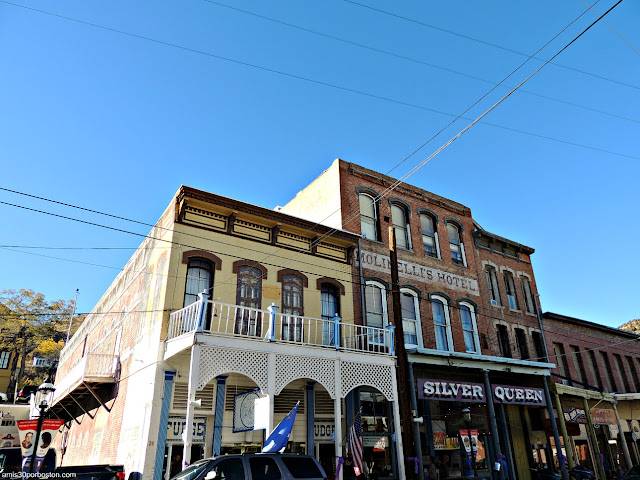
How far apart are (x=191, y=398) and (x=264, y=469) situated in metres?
2.83

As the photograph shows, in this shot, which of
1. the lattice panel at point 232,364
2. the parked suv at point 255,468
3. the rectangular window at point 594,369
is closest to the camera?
the parked suv at point 255,468

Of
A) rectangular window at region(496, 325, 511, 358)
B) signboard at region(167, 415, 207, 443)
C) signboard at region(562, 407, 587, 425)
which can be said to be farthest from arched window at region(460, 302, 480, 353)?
signboard at region(167, 415, 207, 443)

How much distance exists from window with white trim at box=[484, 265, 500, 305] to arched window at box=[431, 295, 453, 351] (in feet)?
12.1

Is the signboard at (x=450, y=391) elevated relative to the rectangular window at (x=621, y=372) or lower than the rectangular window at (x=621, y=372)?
lower

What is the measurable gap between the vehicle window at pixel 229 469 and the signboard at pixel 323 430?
250 inches

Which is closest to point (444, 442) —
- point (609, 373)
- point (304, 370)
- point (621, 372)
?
point (304, 370)

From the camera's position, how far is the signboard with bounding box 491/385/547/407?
59.2ft

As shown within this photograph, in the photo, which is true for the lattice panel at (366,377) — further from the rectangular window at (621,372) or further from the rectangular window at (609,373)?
the rectangular window at (621,372)

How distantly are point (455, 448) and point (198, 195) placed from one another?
1323 cm

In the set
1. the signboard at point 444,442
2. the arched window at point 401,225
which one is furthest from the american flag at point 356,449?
the arched window at point 401,225

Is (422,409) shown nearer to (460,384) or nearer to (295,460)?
(460,384)

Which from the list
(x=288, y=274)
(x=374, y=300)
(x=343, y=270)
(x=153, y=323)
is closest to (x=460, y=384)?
(x=374, y=300)

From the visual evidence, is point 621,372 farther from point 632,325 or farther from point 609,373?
point 632,325

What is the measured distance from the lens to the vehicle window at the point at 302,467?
9484 millimetres
